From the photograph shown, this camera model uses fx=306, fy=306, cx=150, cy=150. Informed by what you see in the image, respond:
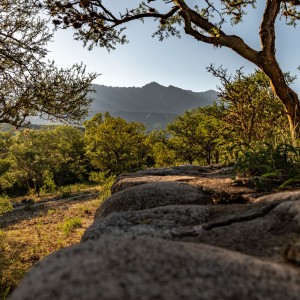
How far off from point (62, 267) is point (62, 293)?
0.55 ft

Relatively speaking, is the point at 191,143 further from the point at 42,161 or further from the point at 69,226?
the point at 69,226

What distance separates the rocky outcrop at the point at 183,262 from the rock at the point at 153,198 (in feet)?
2.11

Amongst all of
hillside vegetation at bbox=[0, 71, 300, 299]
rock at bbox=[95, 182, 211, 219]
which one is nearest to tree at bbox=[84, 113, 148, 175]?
hillside vegetation at bbox=[0, 71, 300, 299]

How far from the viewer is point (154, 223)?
193cm

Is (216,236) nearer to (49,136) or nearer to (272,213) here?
(272,213)

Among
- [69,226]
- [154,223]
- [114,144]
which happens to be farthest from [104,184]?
[154,223]

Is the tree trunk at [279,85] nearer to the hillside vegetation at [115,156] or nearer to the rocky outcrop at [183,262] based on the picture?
the hillside vegetation at [115,156]

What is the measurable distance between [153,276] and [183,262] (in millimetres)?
164

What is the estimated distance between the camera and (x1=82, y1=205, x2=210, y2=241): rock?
1.78 meters

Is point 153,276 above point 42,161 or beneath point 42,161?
above

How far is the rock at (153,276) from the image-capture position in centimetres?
95

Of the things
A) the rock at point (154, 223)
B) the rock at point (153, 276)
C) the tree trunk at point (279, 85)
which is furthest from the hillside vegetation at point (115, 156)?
the rock at point (153, 276)

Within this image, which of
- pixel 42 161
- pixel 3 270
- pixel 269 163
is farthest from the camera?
pixel 42 161

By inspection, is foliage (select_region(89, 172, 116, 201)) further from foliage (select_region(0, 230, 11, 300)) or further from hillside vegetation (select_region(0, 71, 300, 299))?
foliage (select_region(0, 230, 11, 300))
